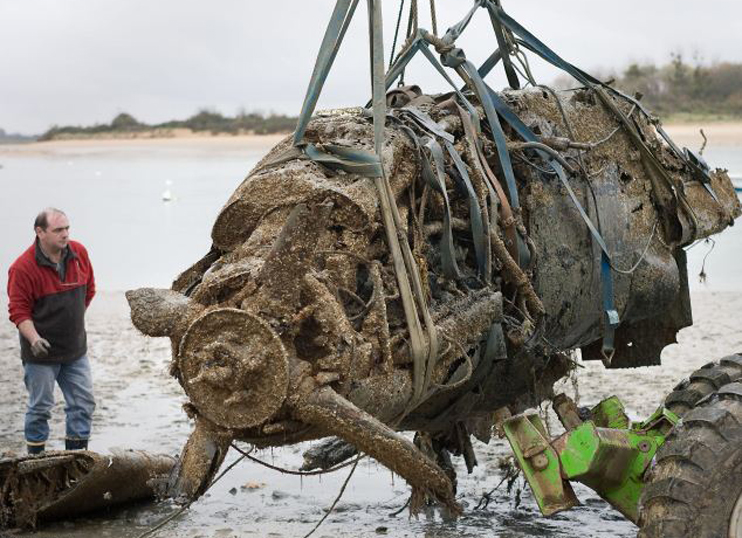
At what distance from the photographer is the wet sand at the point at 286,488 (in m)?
7.12

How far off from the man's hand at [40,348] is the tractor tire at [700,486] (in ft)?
12.9

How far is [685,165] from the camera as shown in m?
7.11

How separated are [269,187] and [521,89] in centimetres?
179

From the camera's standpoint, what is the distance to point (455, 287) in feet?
18.1

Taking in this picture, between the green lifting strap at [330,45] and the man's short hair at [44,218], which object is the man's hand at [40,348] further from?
the green lifting strap at [330,45]

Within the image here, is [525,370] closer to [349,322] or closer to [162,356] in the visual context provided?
[349,322]

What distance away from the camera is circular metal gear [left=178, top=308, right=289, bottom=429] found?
4.75 meters

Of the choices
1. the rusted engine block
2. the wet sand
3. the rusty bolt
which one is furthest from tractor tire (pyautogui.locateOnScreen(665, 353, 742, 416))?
the rusty bolt

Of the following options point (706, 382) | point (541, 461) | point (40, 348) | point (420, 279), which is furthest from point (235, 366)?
point (40, 348)

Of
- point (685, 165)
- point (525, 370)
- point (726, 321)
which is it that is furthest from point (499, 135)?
point (726, 321)

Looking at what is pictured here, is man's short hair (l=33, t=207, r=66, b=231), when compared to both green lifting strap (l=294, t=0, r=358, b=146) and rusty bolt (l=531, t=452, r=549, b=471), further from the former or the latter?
rusty bolt (l=531, t=452, r=549, b=471)

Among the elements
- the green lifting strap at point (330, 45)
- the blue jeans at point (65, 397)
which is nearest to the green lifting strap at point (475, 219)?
the green lifting strap at point (330, 45)

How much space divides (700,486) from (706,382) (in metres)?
1.54

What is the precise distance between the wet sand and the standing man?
746mm
